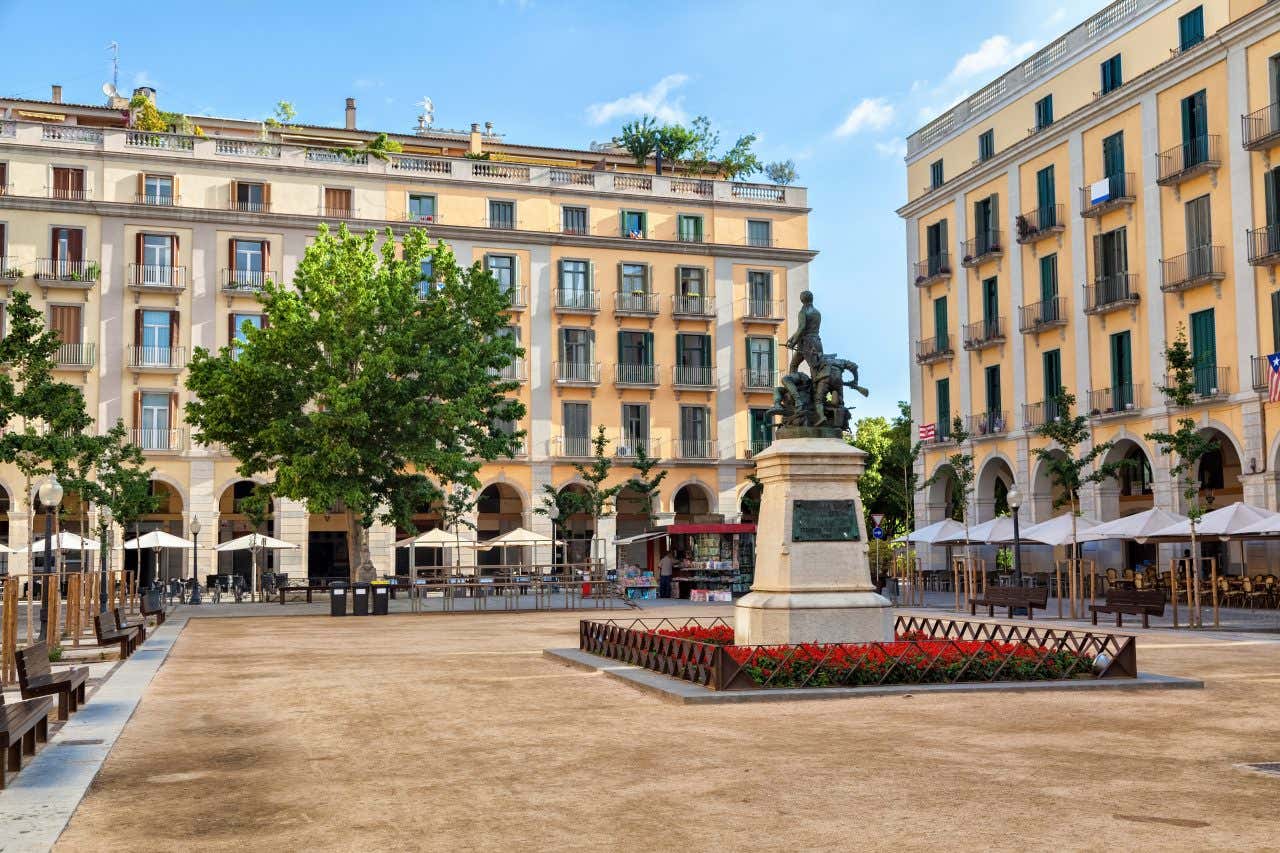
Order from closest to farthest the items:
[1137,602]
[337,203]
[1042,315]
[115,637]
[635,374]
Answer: [115,637]
[1137,602]
[1042,315]
[337,203]
[635,374]

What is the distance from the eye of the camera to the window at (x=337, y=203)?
5616cm

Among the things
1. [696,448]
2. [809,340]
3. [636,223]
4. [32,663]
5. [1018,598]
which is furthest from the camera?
[636,223]

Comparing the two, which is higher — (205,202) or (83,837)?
(205,202)

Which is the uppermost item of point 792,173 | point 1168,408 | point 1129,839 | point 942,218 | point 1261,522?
point 792,173

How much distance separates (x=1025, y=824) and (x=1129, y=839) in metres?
0.62

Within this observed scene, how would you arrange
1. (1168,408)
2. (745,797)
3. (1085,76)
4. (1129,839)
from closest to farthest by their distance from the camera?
1. (1129,839)
2. (745,797)
3. (1168,408)
4. (1085,76)

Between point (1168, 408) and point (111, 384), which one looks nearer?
point (1168, 408)

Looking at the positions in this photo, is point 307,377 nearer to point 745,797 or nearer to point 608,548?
point 608,548

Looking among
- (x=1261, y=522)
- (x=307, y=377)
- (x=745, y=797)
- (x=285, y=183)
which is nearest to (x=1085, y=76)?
(x=1261, y=522)

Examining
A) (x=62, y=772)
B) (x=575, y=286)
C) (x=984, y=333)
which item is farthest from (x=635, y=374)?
(x=62, y=772)

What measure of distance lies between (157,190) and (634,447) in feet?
73.6

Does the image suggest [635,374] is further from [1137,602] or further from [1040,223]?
[1137,602]

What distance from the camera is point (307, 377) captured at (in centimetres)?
4200

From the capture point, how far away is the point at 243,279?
54.7 metres
